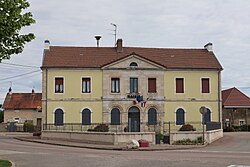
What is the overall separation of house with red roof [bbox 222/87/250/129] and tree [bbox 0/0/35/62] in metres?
43.5

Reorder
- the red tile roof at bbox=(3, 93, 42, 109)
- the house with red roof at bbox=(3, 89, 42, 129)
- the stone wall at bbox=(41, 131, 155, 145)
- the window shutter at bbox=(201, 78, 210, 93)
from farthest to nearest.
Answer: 1. the red tile roof at bbox=(3, 93, 42, 109)
2. the house with red roof at bbox=(3, 89, 42, 129)
3. the window shutter at bbox=(201, 78, 210, 93)
4. the stone wall at bbox=(41, 131, 155, 145)

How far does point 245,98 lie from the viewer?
189 feet

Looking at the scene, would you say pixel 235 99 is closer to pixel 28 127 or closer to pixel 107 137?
pixel 28 127

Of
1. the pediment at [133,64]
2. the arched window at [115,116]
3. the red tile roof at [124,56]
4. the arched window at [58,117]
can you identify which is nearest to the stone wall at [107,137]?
the arched window at [58,117]

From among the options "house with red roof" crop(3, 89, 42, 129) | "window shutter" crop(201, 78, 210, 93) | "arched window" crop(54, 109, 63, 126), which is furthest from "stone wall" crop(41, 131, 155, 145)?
"house with red roof" crop(3, 89, 42, 129)

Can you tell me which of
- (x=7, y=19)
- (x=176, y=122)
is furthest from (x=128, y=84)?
(x=7, y=19)

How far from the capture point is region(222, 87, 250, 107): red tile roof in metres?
56.9

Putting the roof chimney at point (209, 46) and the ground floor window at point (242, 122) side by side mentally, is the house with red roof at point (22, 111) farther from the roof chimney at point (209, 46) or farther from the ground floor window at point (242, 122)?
the ground floor window at point (242, 122)

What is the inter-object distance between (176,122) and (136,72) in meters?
6.78

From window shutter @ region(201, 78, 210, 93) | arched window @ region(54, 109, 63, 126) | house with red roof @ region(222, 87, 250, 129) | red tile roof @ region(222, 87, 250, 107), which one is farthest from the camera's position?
red tile roof @ region(222, 87, 250, 107)

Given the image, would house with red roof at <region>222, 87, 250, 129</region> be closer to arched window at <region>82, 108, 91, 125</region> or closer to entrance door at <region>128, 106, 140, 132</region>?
entrance door at <region>128, 106, 140, 132</region>

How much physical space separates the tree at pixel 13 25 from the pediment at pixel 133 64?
30.7m

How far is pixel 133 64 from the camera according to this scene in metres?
46.5

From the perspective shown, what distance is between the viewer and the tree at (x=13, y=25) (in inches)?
570
